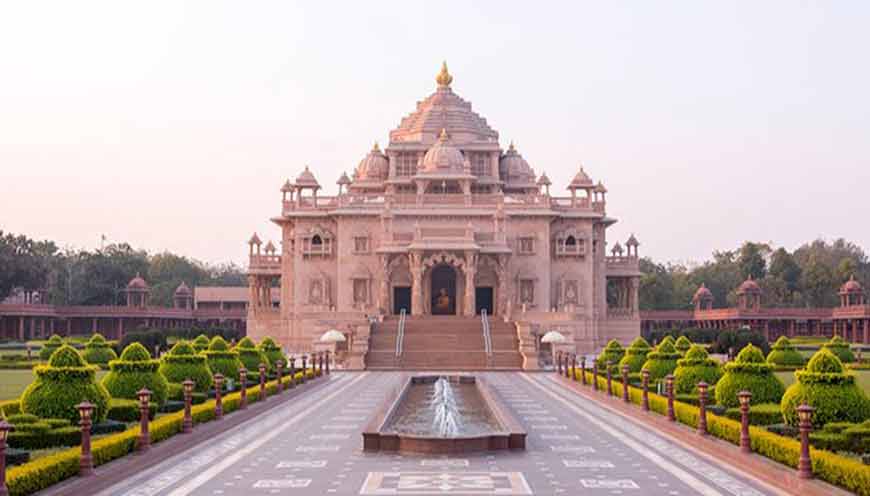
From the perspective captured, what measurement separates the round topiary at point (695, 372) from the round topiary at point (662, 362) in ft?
10.6

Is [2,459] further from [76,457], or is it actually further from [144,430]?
[144,430]

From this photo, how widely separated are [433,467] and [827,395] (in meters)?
6.09

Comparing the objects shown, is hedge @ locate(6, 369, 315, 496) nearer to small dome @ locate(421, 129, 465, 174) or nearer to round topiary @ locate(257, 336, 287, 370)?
round topiary @ locate(257, 336, 287, 370)

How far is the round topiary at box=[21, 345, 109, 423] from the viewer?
58.7 ft

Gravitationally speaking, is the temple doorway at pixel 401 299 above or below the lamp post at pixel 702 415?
above

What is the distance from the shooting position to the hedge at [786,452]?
1298 cm

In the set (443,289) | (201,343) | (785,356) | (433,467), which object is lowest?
(433,467)

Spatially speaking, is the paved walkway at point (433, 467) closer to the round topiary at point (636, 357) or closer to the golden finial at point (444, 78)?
the round topiary at point (636, 357)

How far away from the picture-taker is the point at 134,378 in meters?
21.9

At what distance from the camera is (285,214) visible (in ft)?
204

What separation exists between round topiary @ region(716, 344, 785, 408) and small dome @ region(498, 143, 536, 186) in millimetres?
45607

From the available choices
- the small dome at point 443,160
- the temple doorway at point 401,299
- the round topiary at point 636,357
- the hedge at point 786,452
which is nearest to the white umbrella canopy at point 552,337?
the temple doorway at point 401,299

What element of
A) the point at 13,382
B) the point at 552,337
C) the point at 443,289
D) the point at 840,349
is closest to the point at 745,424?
the point at 13,382

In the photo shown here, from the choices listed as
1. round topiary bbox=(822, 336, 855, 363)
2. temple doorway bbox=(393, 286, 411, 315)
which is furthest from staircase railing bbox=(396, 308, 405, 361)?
round topiary bbox=(822, 336, 855, 363)
